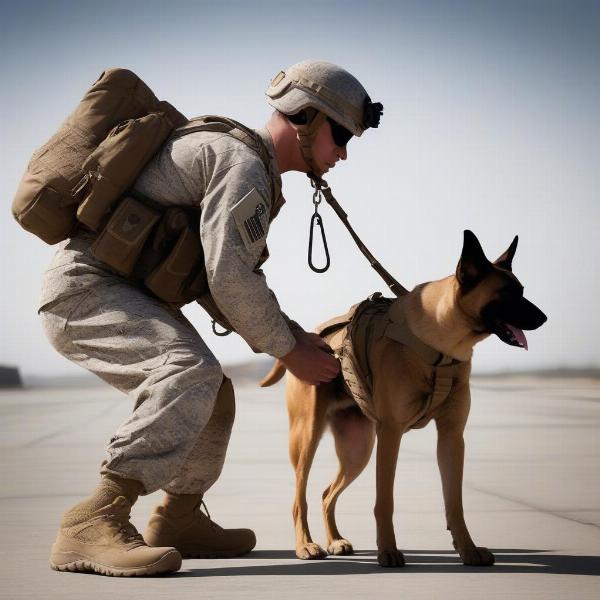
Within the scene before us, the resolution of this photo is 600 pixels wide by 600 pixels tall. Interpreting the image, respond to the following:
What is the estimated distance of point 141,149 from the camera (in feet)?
16.4

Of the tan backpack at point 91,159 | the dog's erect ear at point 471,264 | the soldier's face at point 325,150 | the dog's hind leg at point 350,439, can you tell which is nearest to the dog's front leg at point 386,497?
the dog's erect ear at point 471,264

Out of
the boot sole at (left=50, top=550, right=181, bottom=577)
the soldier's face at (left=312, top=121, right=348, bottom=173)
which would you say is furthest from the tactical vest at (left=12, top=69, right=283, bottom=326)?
the boot sole at (left=50, top=550, right=181, bottom=577)

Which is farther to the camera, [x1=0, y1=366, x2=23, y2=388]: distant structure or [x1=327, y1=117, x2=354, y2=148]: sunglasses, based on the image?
[x1=0, y1=366, x2=23, y2=388]: distant structure

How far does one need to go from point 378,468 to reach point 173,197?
4.91ft

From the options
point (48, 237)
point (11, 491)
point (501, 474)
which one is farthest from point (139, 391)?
point (501, 474)

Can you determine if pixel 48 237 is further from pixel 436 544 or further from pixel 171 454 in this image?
pixel 436 544

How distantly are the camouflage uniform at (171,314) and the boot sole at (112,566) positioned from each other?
12.3 inches

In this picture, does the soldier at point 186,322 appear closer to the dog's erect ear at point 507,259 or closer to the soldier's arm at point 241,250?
the soldier's arm at point 241,250

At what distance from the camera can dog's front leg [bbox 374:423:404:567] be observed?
495 centimetres

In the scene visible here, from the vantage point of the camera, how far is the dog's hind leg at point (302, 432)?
5492 millimetres

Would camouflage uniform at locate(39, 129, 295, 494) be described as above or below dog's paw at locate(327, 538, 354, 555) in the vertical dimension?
above

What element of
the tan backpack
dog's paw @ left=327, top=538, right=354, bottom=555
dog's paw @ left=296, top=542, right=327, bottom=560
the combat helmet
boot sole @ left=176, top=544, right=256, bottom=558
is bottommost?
boot sole @ left=176, top=544, right=256, bottom=558

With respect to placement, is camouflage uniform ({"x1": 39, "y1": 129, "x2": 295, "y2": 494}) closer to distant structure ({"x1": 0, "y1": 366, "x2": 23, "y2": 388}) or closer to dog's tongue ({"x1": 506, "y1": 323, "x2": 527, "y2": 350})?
dog's tongue ({"x1": 506, "y1": 323, "x2": 527, "y2": 350})

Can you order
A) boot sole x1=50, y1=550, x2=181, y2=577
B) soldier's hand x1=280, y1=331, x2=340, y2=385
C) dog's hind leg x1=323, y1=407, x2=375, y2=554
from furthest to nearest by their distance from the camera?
dog's hind leg x1=323, y1=407, x2=375, y2=554 < soldier's hand x1=280, y1=331, x2=340, y2=385 < boot sole x1=50, y1=550, x2=181, y2=577
